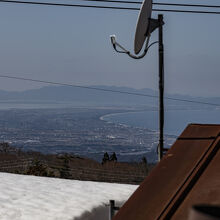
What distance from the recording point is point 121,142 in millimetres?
186000

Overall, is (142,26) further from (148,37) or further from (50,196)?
(50,196)

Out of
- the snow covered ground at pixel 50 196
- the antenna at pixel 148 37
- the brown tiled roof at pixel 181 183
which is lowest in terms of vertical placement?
the snow covered ground at pixel 50 196

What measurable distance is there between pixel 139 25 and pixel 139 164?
10.3 m

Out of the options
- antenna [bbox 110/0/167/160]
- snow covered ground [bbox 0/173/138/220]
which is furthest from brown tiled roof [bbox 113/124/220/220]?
snow covered ground [bbox 0/173/138/220]

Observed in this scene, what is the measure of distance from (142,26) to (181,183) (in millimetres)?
5028

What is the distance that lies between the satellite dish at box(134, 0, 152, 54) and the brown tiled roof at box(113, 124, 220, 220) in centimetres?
382

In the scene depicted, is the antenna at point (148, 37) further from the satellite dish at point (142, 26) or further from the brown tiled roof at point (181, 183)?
the brown tiled roof at point (181, 183)

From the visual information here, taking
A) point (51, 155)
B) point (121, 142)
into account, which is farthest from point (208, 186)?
point (121, 142)

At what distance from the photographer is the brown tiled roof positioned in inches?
161

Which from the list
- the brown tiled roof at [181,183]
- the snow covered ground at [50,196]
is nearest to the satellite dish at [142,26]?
the brown tiled roof at [181,183]

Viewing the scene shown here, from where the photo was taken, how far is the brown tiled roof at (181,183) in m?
4.09

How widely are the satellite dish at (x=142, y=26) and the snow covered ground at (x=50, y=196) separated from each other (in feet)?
13.3

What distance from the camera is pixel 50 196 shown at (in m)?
12.1

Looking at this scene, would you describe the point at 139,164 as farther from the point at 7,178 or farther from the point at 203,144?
the point at 203,144
